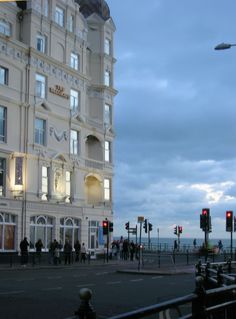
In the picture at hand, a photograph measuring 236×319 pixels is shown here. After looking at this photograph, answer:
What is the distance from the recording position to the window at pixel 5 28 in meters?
44.0

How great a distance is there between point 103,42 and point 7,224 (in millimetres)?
22787

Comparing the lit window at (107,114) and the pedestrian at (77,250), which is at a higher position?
the lit window at (107,114)

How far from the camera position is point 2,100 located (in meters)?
42.5

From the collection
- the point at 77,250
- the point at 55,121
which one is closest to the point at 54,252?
the point at 77,250

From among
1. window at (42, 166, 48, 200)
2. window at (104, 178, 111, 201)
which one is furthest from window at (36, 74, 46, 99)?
window at (104, 178, 111, 201)

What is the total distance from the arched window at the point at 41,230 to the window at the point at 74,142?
6.90 meters

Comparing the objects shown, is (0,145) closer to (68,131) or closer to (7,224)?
(7,224)

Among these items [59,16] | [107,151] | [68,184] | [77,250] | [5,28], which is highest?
[59,16]

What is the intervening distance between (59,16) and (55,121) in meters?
9.44

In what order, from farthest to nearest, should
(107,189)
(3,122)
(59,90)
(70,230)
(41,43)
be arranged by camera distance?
1. (107,189)
2. (70,230)
3. (59,90)
4. (41,43)
5. (3,122)

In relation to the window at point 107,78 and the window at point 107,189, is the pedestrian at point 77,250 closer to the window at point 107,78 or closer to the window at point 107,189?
the window at point 107,189

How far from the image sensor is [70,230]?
165ft

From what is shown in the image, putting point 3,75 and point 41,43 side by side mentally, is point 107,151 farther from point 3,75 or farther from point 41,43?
point 3,75

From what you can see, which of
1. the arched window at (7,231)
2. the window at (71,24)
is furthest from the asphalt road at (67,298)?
the window at (71,24)
